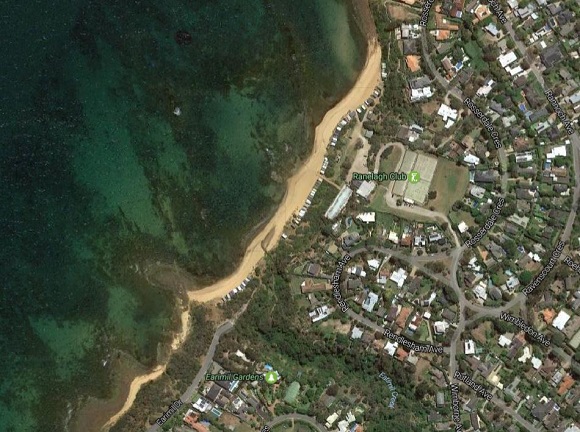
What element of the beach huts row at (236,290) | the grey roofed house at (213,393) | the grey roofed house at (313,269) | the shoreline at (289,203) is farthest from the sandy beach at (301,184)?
the grey roofed house at (213,393)

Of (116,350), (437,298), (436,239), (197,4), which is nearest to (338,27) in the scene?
(197,4)

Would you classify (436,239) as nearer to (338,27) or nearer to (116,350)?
(338,27)

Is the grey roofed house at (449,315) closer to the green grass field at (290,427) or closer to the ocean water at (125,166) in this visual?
the green grass field at (290,427)

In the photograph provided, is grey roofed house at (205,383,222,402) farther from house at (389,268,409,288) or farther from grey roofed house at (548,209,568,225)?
grey roofed house at (548,209,568,225)

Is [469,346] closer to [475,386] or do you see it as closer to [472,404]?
[475,386]

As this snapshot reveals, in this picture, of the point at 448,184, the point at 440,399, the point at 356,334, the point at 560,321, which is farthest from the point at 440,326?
the point at 448,184

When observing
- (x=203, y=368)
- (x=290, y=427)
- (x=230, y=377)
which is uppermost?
(x=203, y=368)
